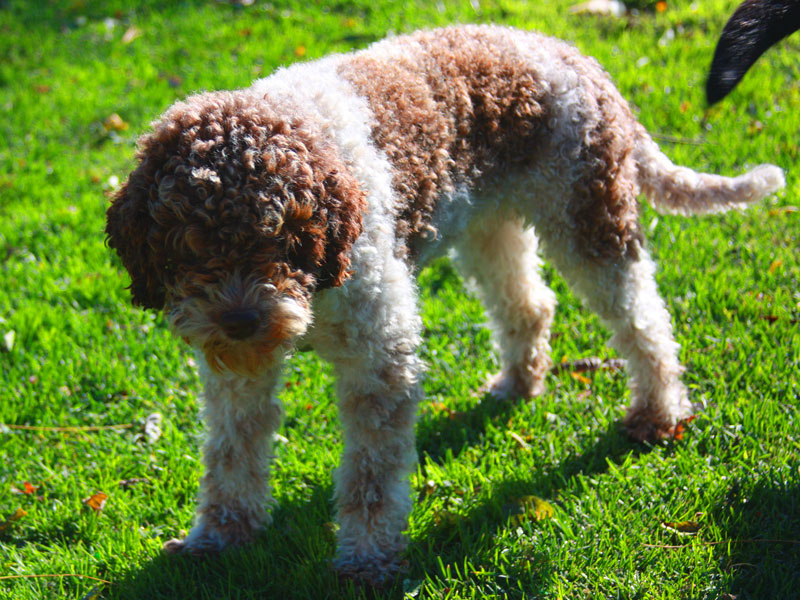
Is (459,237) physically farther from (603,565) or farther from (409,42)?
(603,565)

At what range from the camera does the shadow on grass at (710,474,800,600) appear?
3.04 m

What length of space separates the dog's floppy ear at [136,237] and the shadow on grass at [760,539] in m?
2.44

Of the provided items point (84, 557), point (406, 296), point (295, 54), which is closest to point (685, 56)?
point (295, 54)

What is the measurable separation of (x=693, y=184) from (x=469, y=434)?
5.75 ft

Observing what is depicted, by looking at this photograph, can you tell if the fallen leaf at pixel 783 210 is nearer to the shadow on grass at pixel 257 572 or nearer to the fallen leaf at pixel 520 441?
the fallen leaf at pixel 520 441

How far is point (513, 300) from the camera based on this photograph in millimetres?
4461

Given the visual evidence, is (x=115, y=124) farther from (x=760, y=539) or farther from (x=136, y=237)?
(x=760, y=539)

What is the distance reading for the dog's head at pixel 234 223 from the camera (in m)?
2.62

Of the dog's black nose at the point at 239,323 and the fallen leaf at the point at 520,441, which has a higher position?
the dog's black nose at the point at 239,323

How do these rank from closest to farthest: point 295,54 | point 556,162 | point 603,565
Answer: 1. point 603,565
2. point 556,162
3. point 295,54

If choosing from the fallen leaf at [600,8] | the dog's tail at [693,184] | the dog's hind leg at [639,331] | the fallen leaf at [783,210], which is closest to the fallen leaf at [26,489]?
the dog's hind leg at [639,331]

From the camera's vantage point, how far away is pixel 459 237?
3902 millimetres

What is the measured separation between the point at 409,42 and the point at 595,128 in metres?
0.98

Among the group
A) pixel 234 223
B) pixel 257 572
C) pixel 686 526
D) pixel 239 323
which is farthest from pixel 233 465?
pixel 686 526
